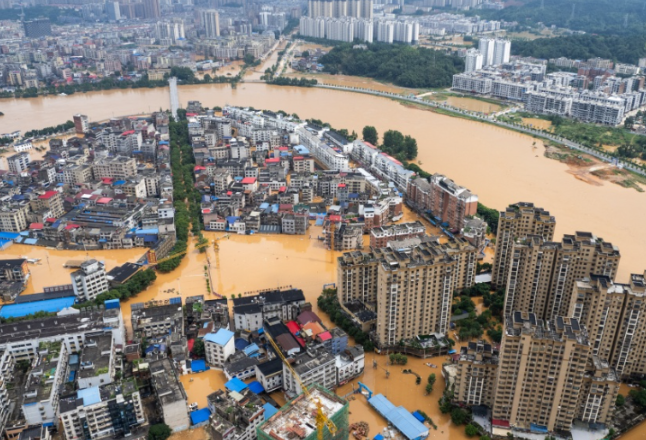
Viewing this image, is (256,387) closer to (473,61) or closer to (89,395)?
(89,395)

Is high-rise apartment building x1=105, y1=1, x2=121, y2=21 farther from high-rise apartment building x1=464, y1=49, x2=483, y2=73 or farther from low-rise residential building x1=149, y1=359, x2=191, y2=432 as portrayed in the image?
low-rise residential building x1=149, y1=359, x2=191, y2=432

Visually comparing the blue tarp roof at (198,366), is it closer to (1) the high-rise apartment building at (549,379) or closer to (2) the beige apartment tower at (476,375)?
(2) the beige apartment tower at (476,375)

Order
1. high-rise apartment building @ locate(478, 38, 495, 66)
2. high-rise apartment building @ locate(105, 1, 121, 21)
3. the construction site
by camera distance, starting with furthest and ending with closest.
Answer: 1. high-rise apartment building @ locate(105, 1, 121, 21)
2. high-rise apartment building @ locate(478, 38, 495, 66)
3. the construction site

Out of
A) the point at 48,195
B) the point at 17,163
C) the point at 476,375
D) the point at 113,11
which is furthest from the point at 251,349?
the point at 113,11

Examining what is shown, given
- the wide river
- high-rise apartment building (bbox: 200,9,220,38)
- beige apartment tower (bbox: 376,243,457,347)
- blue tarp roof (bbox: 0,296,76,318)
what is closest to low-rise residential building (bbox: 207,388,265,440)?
the wide river

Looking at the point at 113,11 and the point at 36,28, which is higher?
the point at 113,11

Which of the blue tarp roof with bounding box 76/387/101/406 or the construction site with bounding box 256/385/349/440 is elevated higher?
the construction site with bounding box 256/385/349/440

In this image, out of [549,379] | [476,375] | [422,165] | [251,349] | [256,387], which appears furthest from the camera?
[422,165]
